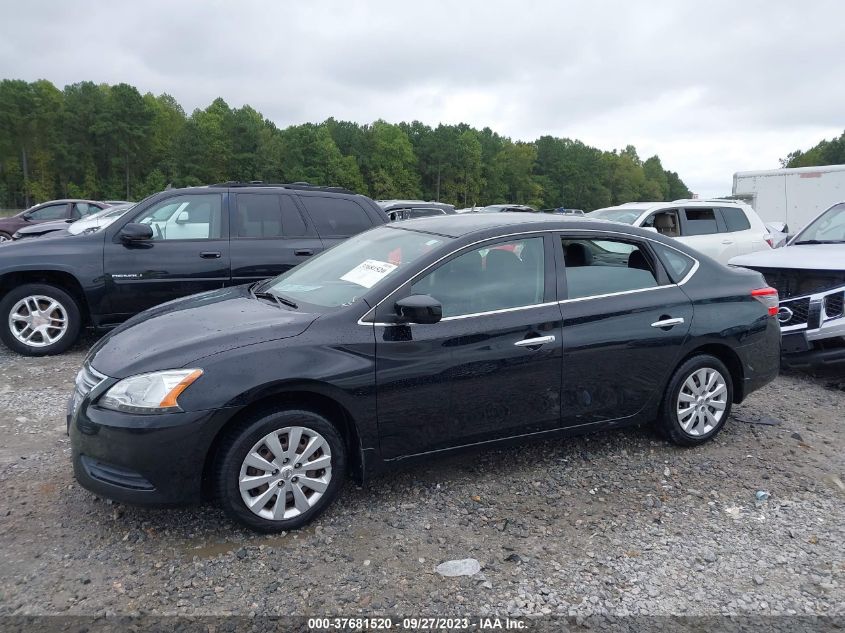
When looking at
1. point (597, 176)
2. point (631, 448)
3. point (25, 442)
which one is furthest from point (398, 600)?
point (597, 176)

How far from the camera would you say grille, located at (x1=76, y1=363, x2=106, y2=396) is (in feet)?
10.7

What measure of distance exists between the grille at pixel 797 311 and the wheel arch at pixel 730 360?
1.93m

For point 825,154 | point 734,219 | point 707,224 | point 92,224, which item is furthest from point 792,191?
point 825,154

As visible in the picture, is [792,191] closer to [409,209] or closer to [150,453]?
[409,209]

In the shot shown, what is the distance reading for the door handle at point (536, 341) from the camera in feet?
12.4

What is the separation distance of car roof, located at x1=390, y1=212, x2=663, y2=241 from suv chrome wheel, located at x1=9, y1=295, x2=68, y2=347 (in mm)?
4066

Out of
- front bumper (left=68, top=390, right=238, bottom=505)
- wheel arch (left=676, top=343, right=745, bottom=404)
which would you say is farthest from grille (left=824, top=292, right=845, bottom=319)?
front bumper (left=68, top=390, right=238, bottom=505)

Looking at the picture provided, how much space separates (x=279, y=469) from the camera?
3264 mm

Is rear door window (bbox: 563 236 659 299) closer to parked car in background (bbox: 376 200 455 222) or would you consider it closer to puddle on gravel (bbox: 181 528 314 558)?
puddle on gravel (bbox: 181 528 314 558)

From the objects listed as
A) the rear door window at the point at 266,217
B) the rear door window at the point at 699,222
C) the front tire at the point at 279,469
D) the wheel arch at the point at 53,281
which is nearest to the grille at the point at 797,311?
the rear door window at the point at 699,222

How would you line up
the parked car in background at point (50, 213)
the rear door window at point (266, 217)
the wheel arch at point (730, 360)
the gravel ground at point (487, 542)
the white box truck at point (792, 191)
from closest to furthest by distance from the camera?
the gravel ground at point (487, 542) → the wheel arch at point (730, 360) → the rear door window at point (266, 217) → the white box truck at point (792, 191) → the parked car in background at point (50, 213)

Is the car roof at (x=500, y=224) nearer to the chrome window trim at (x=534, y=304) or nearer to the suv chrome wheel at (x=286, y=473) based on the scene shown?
the chrome window trim at (x=534, y=304)

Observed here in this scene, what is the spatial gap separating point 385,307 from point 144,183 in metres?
76.2

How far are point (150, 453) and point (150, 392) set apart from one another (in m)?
0.29
